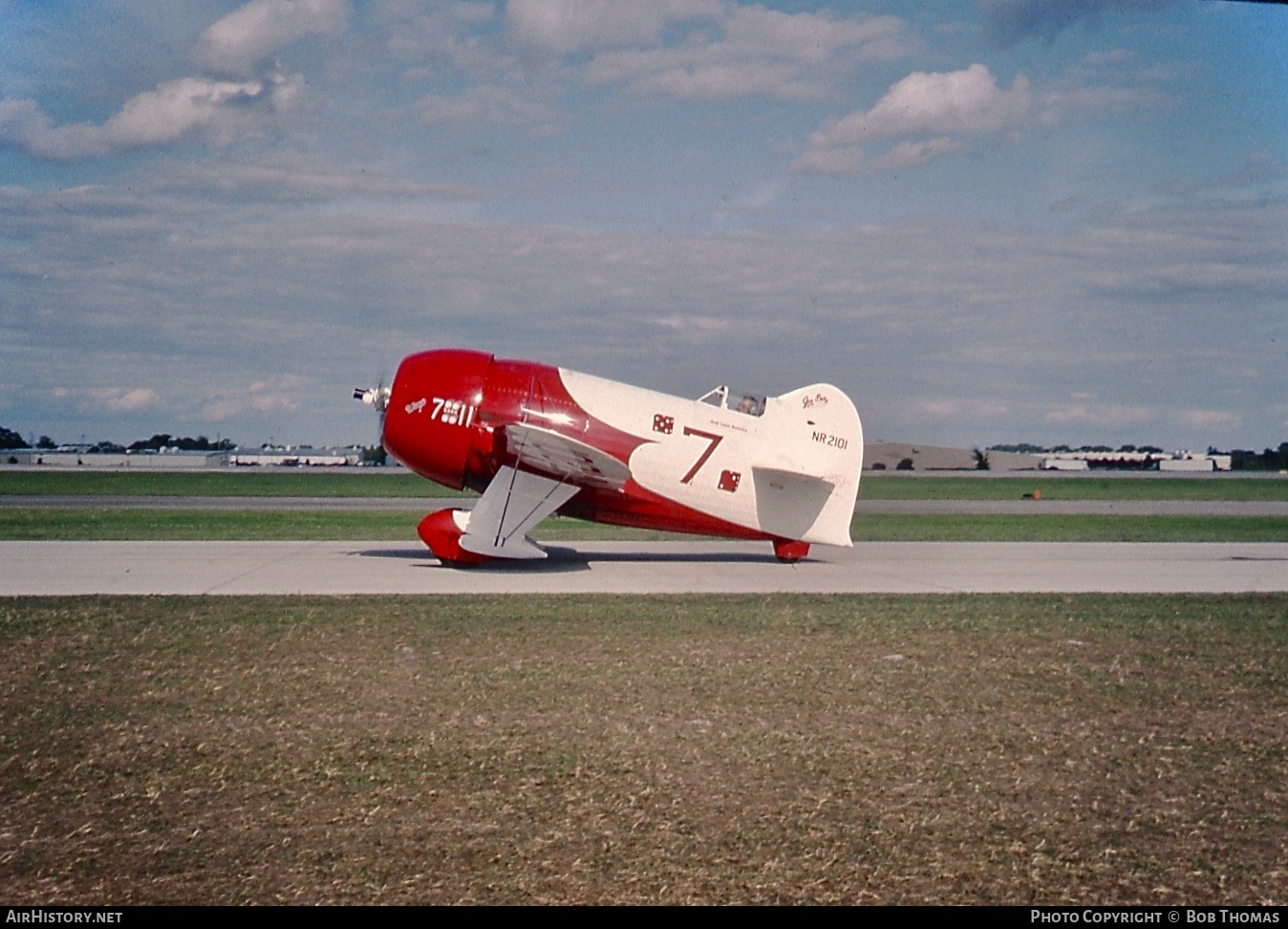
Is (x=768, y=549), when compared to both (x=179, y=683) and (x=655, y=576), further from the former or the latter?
(x=179, y=683)

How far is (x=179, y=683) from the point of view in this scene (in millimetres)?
8953

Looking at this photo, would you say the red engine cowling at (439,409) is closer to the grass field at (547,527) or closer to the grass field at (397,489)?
the grass field at (547,527)

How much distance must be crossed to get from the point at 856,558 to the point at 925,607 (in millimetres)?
6537

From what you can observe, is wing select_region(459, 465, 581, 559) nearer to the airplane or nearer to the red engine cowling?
the airplane

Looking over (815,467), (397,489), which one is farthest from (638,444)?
(397,489)

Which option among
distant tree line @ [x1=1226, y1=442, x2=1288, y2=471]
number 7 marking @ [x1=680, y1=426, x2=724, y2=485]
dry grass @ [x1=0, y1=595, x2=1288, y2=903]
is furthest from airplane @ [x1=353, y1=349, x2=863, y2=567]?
distant tree line @ [x1=1226, y1=442, x2=1288, y2=471]

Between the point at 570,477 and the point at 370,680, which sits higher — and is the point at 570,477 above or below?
above

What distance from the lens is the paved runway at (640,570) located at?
50.4 ft

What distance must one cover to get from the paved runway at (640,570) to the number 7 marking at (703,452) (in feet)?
5.23

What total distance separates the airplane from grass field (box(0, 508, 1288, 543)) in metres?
6.63

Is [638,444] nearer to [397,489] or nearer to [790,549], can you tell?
[790,549]
